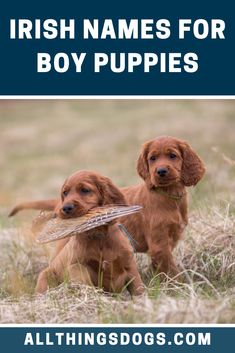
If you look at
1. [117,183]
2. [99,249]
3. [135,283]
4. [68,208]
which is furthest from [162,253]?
[117,183]

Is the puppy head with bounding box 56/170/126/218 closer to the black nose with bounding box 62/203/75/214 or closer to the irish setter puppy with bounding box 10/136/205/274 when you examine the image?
the black nose with bounding box 62/203/75/214

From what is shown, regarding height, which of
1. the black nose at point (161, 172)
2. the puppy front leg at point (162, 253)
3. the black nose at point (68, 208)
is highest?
the black nose at point (161, 172)

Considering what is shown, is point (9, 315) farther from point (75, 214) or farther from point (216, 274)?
point (216, 274)

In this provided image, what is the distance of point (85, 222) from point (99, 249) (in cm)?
46

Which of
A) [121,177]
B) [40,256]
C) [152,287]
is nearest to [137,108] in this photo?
[121,177]

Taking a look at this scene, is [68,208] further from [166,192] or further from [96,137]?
[96,137]

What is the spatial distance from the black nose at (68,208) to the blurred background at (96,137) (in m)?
4.60

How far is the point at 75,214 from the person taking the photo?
667 centimetres

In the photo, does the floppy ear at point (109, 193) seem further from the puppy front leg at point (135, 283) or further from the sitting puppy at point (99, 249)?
the puppy front leg at point (135, 283)

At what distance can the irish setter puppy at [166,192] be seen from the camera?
23.4 ft

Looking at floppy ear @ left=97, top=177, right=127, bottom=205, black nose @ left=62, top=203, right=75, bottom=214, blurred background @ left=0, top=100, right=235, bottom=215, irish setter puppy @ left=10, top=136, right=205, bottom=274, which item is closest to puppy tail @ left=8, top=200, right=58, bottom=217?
irish setter puppy @ left=10, top=136, right=205, bottom=274

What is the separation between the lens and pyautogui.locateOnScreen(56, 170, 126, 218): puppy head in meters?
6.66

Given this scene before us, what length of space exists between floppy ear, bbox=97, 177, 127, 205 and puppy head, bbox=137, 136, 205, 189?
0.33 m

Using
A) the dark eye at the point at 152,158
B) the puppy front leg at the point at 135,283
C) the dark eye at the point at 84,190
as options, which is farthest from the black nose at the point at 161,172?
the puppy front leg at the point at 135,283
